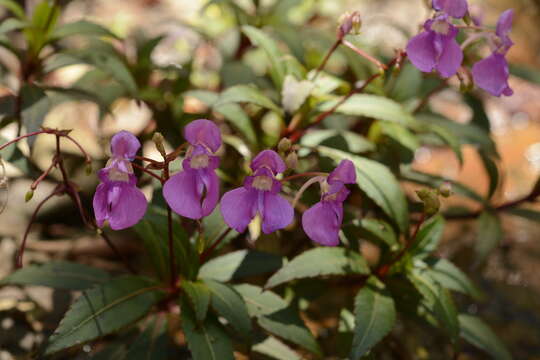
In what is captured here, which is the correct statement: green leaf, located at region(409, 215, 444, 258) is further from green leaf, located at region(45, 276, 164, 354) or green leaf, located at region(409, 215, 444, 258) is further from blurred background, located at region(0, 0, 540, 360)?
green leaf, located at region(45, 276, 164, 354)

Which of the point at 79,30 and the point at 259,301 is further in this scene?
the point at 79,30

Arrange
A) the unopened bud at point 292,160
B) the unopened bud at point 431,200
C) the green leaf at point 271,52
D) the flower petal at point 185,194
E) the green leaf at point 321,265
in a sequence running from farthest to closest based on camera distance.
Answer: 1. the green leaf at point 271,52
2. the green leaf at point 321,265
3. the unopened bud at point 431,200
4. the unopened bud at point 292,160
5. the flower petal at point 185,194

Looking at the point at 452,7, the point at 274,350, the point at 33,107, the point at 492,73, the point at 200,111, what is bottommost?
the point at 200,111

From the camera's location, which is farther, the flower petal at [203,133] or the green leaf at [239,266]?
the green leaf at [239,266]

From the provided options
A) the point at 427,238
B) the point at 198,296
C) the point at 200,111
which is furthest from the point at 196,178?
the point at 200,111

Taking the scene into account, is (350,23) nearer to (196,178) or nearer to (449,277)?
(196,178)

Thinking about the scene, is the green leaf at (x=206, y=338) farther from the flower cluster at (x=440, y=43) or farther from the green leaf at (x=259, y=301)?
the flower cluster at (x=440, y=43)

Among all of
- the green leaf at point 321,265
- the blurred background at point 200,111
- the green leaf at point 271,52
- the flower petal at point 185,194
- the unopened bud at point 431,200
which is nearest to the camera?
the flower petal at point 185,194

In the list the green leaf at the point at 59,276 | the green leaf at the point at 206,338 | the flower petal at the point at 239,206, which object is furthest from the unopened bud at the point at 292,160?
the green leaf at the point at 59,276
